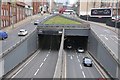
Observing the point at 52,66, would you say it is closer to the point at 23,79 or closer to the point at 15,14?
the point at 23,79

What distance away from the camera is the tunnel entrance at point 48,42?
67.2 meters

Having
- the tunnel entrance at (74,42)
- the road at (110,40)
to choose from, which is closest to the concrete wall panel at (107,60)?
the road at (110,40)

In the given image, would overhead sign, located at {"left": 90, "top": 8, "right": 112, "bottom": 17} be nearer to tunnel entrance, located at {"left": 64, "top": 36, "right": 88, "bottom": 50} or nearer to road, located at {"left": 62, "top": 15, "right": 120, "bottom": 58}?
tunnel entrance, located at {"left": 64, "top": 36, "right": 88, "bottom": 50}

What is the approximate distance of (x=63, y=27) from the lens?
65.6m

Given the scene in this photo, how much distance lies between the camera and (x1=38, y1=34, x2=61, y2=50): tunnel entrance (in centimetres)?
6716

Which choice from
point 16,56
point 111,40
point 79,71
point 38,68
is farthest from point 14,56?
point 111,40

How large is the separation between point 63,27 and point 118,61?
3350cm

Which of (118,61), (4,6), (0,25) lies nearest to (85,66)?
(118,61)

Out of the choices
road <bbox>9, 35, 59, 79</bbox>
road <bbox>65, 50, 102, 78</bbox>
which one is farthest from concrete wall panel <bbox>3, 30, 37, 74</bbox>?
road <bbox>65, 50, 102, 78</bbox>

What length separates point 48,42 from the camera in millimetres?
72750

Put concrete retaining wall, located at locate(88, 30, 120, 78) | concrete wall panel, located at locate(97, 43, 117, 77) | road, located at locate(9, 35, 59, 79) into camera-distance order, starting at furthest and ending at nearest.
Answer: road, located at locate(9, 35, 59, 79)
concrete wall panel, located at locate(97, 43, 117, 77)
concrete retaining wall, located at locate(88, 30, 120, 78)

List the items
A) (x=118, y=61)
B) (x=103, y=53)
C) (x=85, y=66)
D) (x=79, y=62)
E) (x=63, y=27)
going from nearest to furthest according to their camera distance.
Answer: (x=118, y=61) < (x=103, y=53) < (x=85, y=66) < (x=79, y=62) < (x=63, y=27)

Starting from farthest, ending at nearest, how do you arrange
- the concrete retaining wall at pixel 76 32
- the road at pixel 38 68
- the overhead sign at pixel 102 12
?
the overhead sign at pixel 102 12 < the concrete retaining wall at pixel 76 32 < the road at pixel 38 68

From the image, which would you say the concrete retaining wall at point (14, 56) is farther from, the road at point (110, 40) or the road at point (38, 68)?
the road at point (110, 40)
